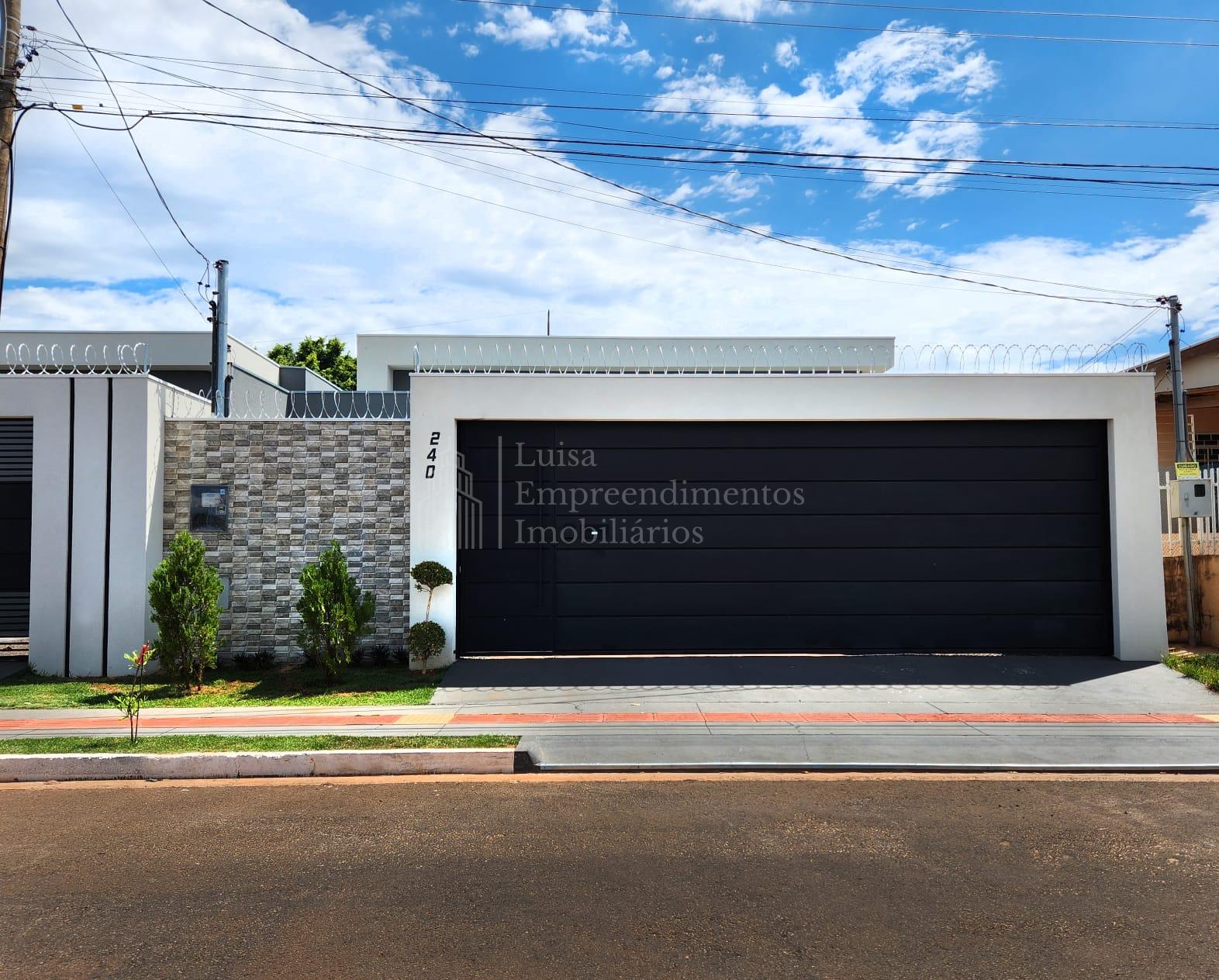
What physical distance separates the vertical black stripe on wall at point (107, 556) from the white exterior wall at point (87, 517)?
0.7 inches

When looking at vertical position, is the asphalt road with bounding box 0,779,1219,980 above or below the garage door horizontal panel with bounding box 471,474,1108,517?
below

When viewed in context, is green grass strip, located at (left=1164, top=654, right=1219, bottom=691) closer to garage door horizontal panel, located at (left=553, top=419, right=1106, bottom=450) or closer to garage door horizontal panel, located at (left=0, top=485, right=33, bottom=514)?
garage door horizontal panel, located at (left=553, top=419, right=1106, bottom=450)

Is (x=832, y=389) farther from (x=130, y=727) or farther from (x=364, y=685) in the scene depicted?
(x=130, y=727)

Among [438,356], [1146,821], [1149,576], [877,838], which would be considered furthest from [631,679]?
[438,356]

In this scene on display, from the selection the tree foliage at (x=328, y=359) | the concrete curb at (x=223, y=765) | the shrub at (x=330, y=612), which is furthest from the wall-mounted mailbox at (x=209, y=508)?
the tree foliage at (x=328, y=359)

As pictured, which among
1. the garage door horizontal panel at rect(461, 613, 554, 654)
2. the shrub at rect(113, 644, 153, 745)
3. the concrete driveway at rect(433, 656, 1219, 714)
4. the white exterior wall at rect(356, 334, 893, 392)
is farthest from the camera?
the white exterior wall at rect(356, 334, 893, 392)

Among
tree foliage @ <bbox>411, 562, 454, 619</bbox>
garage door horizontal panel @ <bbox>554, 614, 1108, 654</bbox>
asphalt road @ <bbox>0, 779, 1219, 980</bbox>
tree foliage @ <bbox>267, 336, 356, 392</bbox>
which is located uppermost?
tree foliage @ <bbox>267, 336, 356, 392</bbox>

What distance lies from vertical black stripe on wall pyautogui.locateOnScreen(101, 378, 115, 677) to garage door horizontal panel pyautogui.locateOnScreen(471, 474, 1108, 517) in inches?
219

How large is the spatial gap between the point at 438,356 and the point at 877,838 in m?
19.1

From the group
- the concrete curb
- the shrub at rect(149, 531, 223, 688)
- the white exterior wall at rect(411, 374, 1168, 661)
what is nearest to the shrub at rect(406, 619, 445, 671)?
the white exterior wall at rect(411, 374, 1168, 661)

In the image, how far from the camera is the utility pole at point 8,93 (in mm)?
8766

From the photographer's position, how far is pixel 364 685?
31.1 feet

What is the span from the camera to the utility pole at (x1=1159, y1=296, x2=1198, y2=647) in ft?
37.2

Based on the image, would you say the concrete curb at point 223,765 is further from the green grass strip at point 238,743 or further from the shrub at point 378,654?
the shrub at point 378,654
